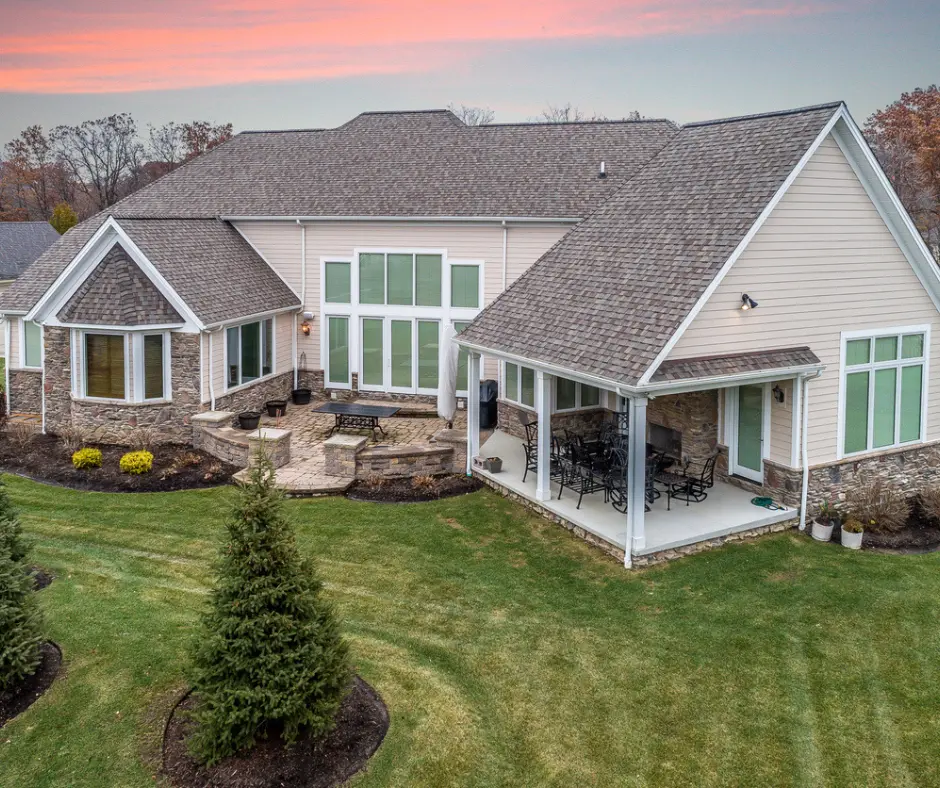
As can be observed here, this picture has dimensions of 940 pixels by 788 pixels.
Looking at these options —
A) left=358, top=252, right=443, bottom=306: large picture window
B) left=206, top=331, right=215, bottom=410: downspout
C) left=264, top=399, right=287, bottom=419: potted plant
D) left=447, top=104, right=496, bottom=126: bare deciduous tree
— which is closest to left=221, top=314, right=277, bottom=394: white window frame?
left=206, top=331, right=215, bottom=410: downspout

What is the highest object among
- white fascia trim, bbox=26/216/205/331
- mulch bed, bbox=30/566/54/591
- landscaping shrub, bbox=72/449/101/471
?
white fascia trim, bbox=26/216/205/331

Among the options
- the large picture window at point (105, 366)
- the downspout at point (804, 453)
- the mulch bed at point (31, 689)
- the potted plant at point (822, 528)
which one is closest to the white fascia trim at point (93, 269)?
the large picture window at point (105, 366)

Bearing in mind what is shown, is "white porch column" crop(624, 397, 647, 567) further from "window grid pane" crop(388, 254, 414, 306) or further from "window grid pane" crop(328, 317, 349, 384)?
"window grid pane" crop(328, 317, 349, 384)

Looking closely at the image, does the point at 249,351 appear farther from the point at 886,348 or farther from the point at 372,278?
the point at 886,348

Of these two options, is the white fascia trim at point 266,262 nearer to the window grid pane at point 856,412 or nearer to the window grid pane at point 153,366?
the window grid pane at point 153,366

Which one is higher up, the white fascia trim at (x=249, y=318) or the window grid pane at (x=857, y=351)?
the white fascia trim at (x=249, y=318)

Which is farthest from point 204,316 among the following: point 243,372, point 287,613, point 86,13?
point 86,13
